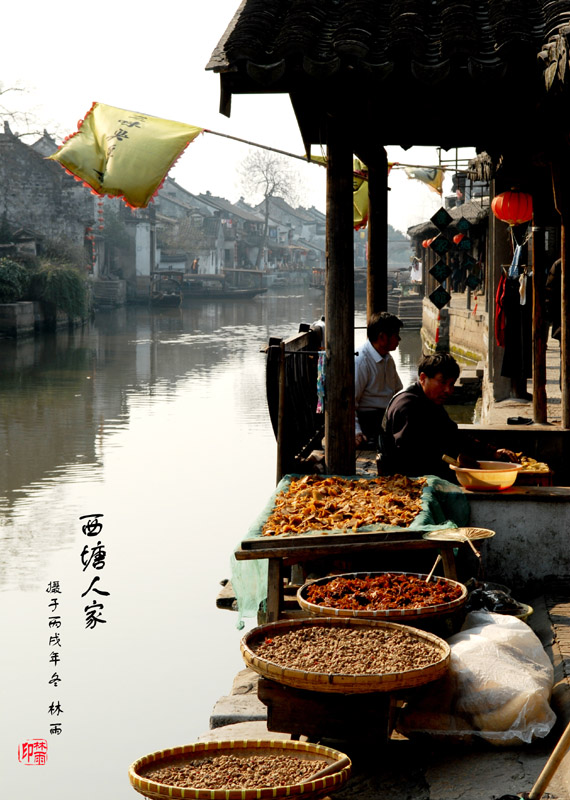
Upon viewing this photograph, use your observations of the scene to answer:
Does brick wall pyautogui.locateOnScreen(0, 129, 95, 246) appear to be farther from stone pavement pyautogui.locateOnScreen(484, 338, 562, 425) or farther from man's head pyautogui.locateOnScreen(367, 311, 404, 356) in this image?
man's head pyautogui.locateOnScreen(367, 311, 404, 356)

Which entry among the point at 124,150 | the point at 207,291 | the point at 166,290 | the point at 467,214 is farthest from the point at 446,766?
the point at 207,291

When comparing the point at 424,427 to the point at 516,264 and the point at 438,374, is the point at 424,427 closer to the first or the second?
the point at 438,374

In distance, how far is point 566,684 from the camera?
3.78 meters

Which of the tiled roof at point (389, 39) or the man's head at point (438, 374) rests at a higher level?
the tiled roof at point (389, 39)

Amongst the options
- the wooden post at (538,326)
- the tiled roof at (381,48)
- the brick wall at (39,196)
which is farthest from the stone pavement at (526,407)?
the brick wall at (39,196)

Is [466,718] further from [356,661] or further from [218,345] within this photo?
[218,345]

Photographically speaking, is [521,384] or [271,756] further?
[521,384]

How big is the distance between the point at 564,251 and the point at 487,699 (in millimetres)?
4766

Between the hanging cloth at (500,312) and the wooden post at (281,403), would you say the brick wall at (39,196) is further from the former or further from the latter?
the wooden post at (281,403)

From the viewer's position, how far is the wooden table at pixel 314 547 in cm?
425

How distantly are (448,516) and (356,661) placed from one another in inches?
73.9

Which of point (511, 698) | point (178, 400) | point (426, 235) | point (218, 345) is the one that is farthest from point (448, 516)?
point (426, 235)

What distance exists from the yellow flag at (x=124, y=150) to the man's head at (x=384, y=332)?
1.77m

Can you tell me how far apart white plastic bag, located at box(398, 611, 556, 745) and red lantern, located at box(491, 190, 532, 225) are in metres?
7.11
